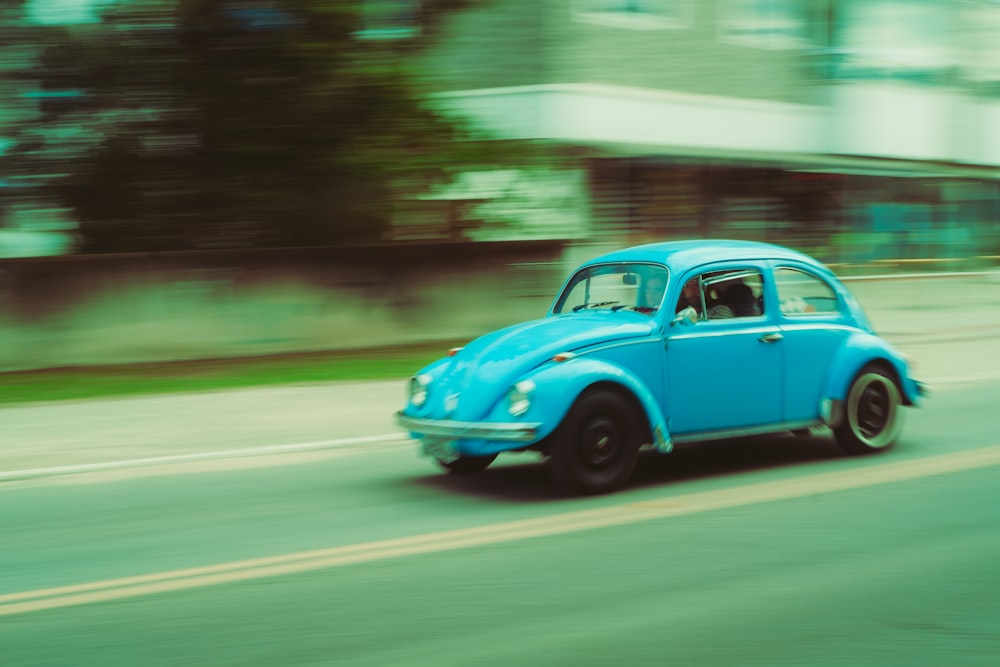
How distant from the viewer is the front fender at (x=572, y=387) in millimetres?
7316

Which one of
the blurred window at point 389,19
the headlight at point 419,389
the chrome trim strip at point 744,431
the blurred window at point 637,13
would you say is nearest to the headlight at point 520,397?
the headlight at point 419,389

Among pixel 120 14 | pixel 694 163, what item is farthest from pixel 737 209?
pixel 120 14

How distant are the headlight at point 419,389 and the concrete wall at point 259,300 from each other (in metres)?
7.87

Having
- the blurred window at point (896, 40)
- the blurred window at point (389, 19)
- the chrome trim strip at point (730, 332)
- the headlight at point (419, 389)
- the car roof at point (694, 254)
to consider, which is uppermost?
the blurred window at point (896, 40)

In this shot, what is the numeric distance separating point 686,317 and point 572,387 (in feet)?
3.81

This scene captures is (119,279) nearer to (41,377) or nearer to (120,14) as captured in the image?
(41,377)

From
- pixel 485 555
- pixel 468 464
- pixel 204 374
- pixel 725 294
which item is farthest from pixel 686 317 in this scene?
pixel 204 374

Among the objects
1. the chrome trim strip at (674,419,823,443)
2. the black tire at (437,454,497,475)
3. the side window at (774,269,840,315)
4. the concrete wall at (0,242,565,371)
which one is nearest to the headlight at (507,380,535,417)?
the black tire at (437,454,497,475)

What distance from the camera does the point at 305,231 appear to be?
648 inches

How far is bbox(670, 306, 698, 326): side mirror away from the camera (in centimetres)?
804

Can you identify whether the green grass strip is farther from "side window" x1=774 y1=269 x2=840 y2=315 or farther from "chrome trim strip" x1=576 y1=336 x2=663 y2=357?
"chrome trim strip" x1=576 y1=336 x2=663 y2=357

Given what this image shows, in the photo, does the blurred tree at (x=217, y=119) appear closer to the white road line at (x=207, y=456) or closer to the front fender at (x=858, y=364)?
the white road line at (x=207, y=456)

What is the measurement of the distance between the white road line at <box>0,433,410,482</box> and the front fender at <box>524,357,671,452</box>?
323 centimetres

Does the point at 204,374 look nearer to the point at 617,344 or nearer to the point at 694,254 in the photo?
the point at 694,254
